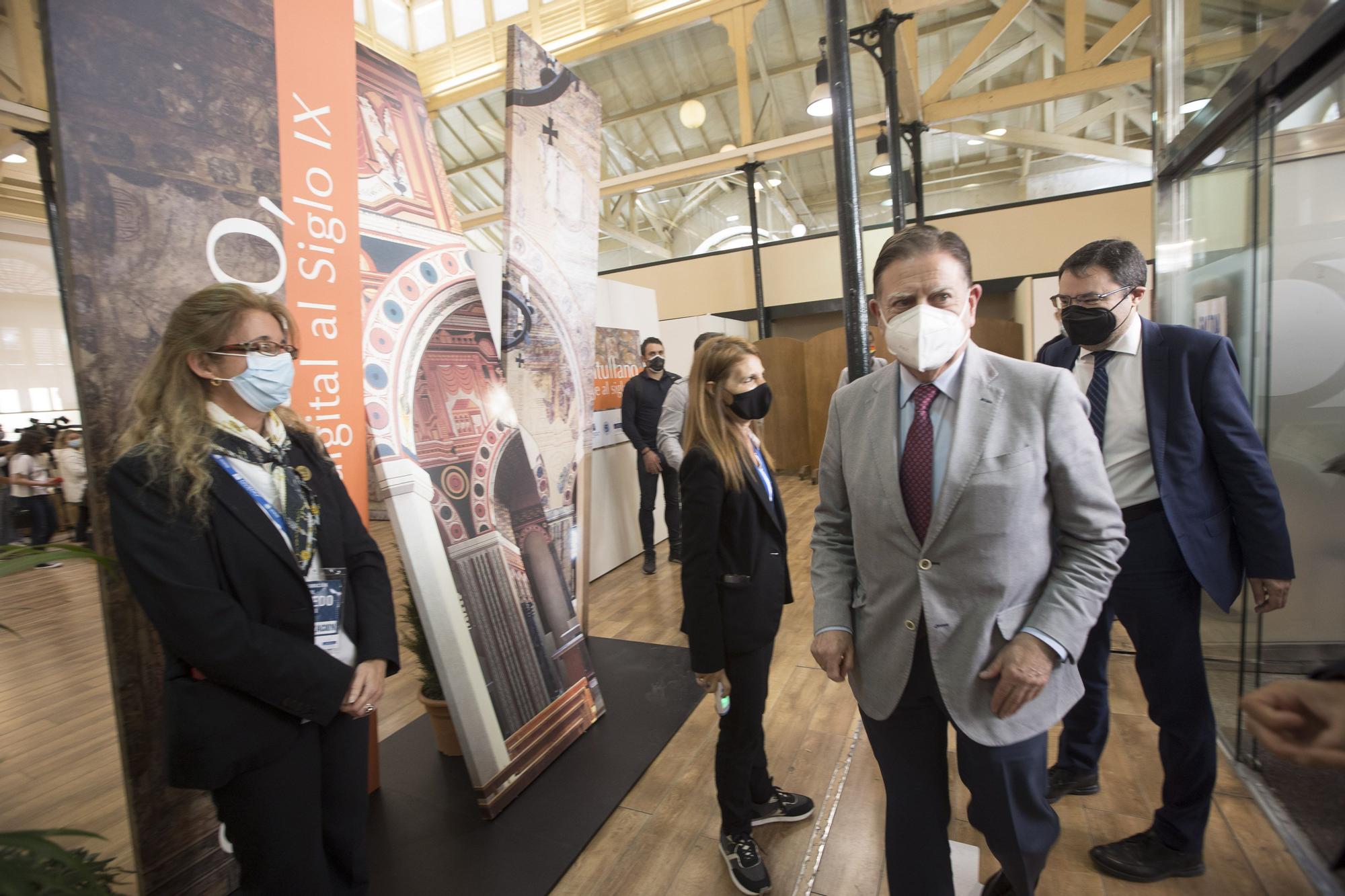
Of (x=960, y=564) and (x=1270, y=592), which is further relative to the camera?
(x=1270, y=592)

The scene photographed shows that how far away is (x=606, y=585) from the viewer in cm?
491

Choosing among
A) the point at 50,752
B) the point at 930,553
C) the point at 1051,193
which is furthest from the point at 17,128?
the point at 1051,193

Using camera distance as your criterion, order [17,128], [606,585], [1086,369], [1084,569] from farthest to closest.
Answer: [606,585]
[17,128]
[1086,369]
[1084,569]

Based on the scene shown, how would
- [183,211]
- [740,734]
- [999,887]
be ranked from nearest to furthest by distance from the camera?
[999,887]
[183,211]
[740,734]

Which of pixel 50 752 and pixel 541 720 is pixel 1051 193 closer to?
pixel 541 720

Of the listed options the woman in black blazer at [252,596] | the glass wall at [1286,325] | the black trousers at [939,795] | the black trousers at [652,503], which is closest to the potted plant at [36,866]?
the woman in black blazer at [252,596]

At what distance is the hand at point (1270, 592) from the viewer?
164 centimetres

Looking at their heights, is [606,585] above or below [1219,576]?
below

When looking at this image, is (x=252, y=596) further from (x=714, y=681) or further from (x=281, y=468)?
(x=714, y=681)

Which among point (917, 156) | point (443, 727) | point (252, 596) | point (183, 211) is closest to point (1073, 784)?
point (443, 727)

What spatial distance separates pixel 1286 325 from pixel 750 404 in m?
1.93

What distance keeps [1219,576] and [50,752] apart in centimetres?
483

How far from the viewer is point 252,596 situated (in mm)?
1352

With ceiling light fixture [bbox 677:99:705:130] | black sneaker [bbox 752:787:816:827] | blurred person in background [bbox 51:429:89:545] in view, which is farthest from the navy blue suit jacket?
blurred person in background [bbox 51:429:89:545]
